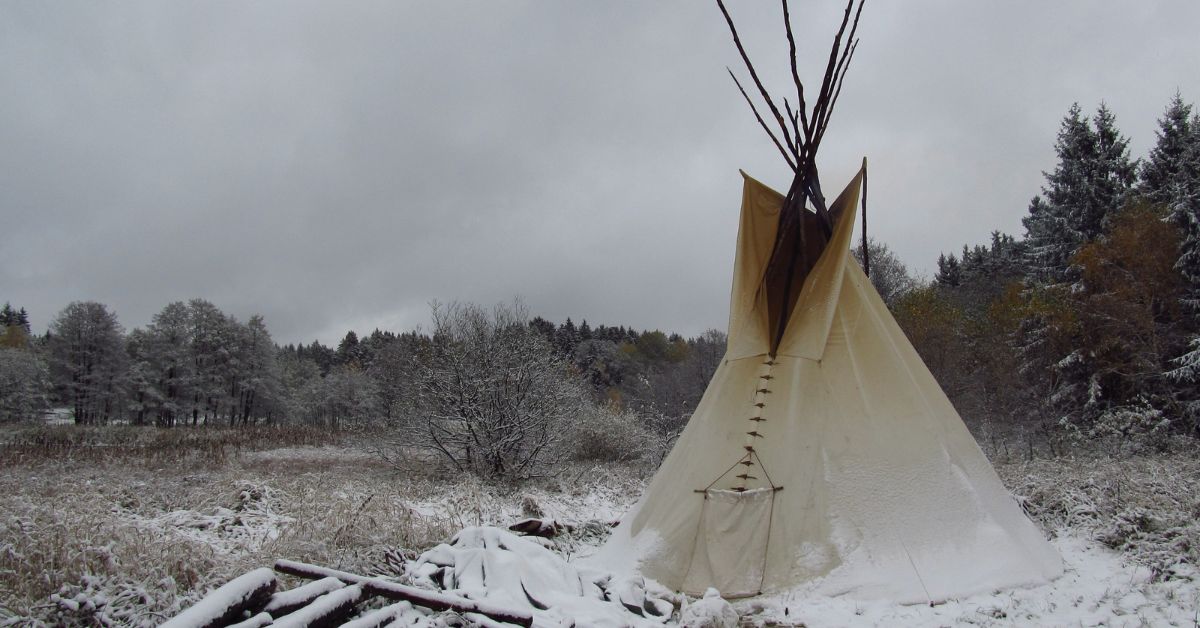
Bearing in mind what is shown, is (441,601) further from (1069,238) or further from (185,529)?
(1069,238)

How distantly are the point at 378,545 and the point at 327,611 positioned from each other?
1577mm

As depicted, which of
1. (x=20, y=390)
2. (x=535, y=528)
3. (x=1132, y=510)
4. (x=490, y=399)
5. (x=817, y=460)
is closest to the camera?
(x=817, y=460)

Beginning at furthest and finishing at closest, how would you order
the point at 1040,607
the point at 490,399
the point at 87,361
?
the point at 87,361
the point at 490,399
the point at 1040,607

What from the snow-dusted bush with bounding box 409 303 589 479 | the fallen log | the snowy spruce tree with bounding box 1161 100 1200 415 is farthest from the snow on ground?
the snowy spruce tree with bounding box 1161 100 1200 415

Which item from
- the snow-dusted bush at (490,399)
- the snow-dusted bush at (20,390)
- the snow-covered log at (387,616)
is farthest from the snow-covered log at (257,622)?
the snow-dusted bush at (20,390)

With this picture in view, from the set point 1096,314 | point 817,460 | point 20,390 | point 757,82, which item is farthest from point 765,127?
point 20,390

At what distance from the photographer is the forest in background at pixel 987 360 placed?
1170 cm

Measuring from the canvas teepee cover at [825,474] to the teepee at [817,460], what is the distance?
0.01 m

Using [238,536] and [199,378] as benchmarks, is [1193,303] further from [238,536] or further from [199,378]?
[199,378]

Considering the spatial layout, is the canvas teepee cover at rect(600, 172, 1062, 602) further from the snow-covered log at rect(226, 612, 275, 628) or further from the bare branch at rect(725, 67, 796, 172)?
the snow-covered log at rect(226, 612, 275, 628)

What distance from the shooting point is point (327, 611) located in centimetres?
296

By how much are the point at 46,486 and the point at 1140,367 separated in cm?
2236

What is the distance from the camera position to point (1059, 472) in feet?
27.4

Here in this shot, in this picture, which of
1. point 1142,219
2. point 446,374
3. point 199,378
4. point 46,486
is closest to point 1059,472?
point 446,374
